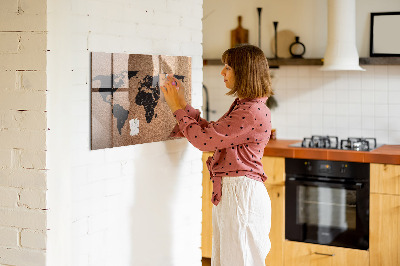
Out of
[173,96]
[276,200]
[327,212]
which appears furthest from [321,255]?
[173,96]

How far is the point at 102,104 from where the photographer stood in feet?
8.23

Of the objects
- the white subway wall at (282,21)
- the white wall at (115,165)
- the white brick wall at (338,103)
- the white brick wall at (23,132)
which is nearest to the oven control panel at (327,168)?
the white brick wall at (338,103)

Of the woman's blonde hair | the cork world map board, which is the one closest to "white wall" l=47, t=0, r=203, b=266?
the cork world map board

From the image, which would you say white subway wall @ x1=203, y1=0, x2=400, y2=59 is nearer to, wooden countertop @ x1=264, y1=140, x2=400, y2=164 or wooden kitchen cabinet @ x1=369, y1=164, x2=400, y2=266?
wooden countertop @ x1=264, y1=140, x2=400, y2=164

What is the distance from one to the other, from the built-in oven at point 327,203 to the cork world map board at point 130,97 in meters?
1.52

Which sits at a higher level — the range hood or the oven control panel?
the range hood

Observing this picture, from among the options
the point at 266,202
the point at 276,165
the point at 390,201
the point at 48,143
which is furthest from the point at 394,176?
the point at 48,143

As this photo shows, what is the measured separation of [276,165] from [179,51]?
1.60 metres

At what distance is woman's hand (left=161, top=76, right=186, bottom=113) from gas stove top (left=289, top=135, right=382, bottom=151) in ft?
5.76

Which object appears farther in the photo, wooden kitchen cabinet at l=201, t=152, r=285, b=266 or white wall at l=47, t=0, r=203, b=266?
wooden kitchen cabinet at l=201, t=152, r=285, b=266

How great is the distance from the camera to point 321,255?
4273 mm

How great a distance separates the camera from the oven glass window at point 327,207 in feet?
13.7

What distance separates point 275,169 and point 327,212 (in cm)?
48

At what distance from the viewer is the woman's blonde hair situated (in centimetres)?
273
